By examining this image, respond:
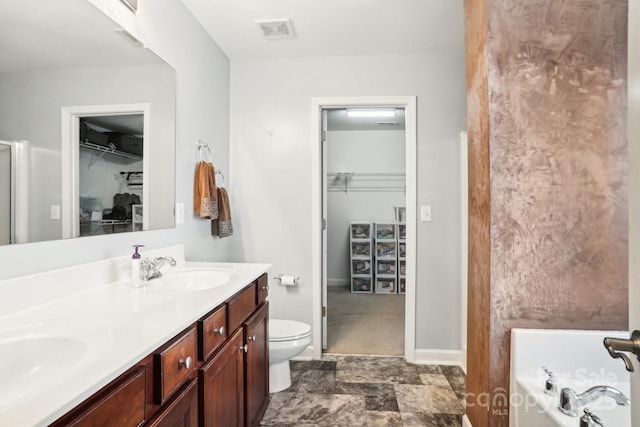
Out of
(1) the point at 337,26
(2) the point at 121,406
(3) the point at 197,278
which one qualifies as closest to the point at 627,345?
(2) the point at 121,406

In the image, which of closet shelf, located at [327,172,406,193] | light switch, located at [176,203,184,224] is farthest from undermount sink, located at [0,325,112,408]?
closet shelf, located at [327,172,406,193]

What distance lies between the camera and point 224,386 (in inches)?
47.3

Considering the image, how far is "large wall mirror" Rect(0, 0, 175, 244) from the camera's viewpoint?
955mm

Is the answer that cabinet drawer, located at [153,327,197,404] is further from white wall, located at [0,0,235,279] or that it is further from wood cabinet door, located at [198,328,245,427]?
white wall, located at [0,0,235,279]

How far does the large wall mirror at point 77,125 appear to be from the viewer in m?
0.95

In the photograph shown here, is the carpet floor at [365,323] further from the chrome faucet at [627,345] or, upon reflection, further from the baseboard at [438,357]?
the chrome faucet at [627,345]

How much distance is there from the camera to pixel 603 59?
1.24 meters

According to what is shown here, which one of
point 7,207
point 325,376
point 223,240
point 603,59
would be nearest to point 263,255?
point 223,240

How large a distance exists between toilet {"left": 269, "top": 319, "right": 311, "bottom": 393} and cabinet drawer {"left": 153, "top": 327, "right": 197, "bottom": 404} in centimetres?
97

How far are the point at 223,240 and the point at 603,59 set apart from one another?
233 centimetres

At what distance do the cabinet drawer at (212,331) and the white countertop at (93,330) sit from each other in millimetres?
57

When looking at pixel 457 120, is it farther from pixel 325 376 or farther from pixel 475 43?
pixel 325 376

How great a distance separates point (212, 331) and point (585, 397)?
1.29 meters

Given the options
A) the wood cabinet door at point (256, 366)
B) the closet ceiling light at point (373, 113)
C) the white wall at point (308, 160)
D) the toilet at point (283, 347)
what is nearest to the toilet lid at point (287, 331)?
the toilet at point (283, 347)
